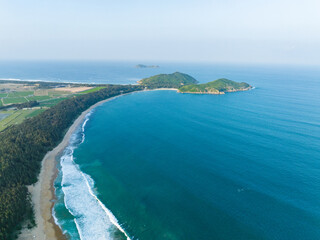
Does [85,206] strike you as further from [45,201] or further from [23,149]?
[23,149]

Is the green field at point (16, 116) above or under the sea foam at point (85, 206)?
above

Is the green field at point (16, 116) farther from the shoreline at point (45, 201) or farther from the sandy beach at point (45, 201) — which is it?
the sandy beach at point (45, 201)

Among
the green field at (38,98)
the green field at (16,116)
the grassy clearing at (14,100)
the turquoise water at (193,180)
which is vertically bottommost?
the turquoise water at (193,180)

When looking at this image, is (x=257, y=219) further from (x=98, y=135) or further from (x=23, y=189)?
(x=98, y=135)

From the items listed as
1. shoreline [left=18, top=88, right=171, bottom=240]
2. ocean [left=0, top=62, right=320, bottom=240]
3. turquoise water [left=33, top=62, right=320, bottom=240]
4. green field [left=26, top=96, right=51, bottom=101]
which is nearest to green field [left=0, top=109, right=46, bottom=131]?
green field [left=26, top=96, right=51, bottom=101]

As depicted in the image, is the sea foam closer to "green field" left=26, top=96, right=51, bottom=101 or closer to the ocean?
the ocean

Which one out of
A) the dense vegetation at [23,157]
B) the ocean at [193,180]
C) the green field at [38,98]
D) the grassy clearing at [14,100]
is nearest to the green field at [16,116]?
the dense vegetation at [23,157]

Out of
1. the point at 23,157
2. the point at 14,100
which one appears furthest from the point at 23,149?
the point at 14,100
